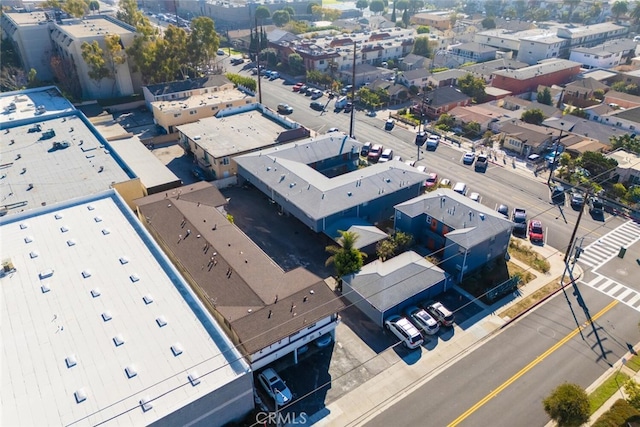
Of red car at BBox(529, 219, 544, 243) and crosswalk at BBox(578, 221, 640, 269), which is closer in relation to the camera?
crosswalk at BBox(578, 221, 640, 269)

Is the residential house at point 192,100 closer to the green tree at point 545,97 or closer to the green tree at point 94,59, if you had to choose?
the green tree at point 94,59

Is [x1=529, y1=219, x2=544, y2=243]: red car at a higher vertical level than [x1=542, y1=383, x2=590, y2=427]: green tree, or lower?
lower

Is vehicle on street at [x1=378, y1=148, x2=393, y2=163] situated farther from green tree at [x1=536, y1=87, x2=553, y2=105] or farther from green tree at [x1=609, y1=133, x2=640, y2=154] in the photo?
green tree at [x1=536, y1=87, x2=553, y2=105]

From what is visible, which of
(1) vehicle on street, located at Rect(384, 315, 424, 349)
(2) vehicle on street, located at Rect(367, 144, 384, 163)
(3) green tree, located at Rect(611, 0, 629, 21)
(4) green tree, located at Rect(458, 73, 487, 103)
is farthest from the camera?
(3) green tree, located at Rect(611, 0, 629, 21)

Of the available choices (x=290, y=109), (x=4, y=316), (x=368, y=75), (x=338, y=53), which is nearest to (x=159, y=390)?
(x=4, y=316)

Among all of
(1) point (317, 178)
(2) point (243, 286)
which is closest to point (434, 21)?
(1) point (317, 178)

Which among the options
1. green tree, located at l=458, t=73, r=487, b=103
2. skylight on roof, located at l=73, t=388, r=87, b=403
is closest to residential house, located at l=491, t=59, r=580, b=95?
green tree, located at l=458, t=73, r=487, b=103
